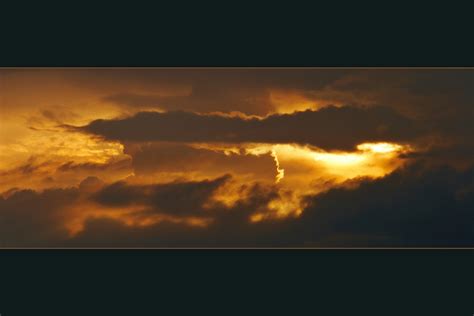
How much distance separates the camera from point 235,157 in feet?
24.6

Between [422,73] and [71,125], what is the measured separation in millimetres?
3058

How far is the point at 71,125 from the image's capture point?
24.7 ft

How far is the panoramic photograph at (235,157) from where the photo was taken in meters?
7.41

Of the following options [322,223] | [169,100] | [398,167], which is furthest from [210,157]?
[398,167]

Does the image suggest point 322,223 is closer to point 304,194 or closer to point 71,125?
point 304,194

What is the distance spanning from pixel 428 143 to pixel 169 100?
2250 millimetres

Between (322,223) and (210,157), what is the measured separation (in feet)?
3.64

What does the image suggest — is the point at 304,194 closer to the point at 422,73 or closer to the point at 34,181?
the point at 422,73

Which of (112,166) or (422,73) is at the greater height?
(422,73)

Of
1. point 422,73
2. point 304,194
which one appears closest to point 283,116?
point 304,194

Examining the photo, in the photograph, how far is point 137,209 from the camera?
742cm

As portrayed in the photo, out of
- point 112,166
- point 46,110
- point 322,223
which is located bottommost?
point 322,223

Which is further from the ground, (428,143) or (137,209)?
(428,143)

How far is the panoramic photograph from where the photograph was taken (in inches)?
292
